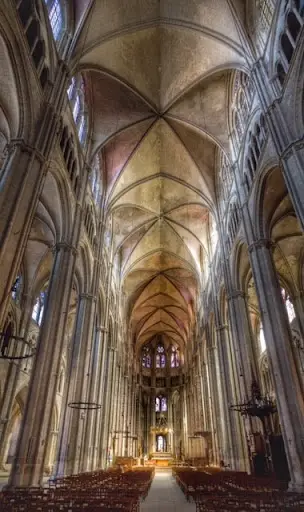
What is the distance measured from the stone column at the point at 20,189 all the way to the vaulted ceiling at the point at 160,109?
231 inches

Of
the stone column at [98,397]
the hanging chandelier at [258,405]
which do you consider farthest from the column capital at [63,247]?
the hanging chandelier at [258,405]

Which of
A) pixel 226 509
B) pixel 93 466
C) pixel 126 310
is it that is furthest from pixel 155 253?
pixel 226 509

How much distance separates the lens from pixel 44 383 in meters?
11.9

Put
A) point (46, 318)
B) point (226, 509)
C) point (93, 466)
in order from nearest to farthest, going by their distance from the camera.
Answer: point (226, 509) < point (46, 318) < point (93, 466)

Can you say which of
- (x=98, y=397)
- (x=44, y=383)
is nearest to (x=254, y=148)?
(x=44, y=383)

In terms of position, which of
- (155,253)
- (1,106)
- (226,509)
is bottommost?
(226,509)

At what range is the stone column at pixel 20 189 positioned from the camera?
916 cm

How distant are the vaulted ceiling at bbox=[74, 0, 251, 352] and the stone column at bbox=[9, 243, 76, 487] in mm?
10166

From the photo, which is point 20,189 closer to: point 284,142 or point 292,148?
point 292,148

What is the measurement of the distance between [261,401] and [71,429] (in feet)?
30.9

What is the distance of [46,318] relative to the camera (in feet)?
43.4

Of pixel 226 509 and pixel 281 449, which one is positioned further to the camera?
pixel 281 449

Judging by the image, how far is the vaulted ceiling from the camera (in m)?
16.7

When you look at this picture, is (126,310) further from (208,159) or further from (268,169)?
(268,169)
